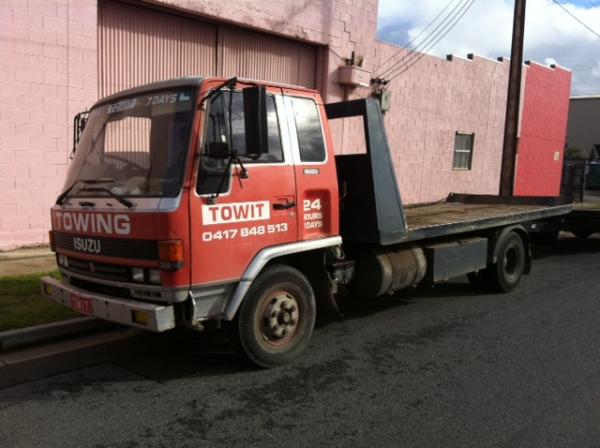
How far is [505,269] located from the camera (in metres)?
8.01

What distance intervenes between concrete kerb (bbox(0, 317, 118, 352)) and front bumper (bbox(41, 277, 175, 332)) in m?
0.86

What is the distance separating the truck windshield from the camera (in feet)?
13.9

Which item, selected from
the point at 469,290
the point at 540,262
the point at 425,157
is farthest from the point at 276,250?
the point at 425,157

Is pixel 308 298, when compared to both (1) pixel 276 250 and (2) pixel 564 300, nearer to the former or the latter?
(1) pixel 276 250

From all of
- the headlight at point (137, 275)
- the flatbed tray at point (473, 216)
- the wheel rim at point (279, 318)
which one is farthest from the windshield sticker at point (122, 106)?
the flatbed tray at point (473, 216)

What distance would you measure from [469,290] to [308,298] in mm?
3931

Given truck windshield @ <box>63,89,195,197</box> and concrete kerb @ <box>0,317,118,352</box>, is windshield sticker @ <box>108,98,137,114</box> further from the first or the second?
concrete kerb @ <box>0,317,118,352</box>

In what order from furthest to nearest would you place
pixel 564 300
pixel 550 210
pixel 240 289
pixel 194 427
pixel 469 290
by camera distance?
pixel 550 210
pixel 469 290
pixel 564 300
pixel 240 289
pixel 194 427

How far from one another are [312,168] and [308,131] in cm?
34

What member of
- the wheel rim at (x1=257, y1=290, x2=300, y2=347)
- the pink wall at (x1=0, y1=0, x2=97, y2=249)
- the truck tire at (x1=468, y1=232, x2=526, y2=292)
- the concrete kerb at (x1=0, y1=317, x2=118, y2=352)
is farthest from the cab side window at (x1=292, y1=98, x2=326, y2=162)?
the pink wall at (x1=0, y1=0, x2=97, y2=249)

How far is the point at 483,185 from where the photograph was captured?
19.2m

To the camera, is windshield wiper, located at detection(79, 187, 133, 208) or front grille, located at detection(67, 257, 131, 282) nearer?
windshield wiper, located at detection(79, 187, 133, 208)

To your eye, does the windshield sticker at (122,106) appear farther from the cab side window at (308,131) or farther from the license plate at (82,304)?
the license plate at (82,304)

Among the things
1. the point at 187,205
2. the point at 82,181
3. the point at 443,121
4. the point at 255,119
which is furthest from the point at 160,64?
the point at 443,121
